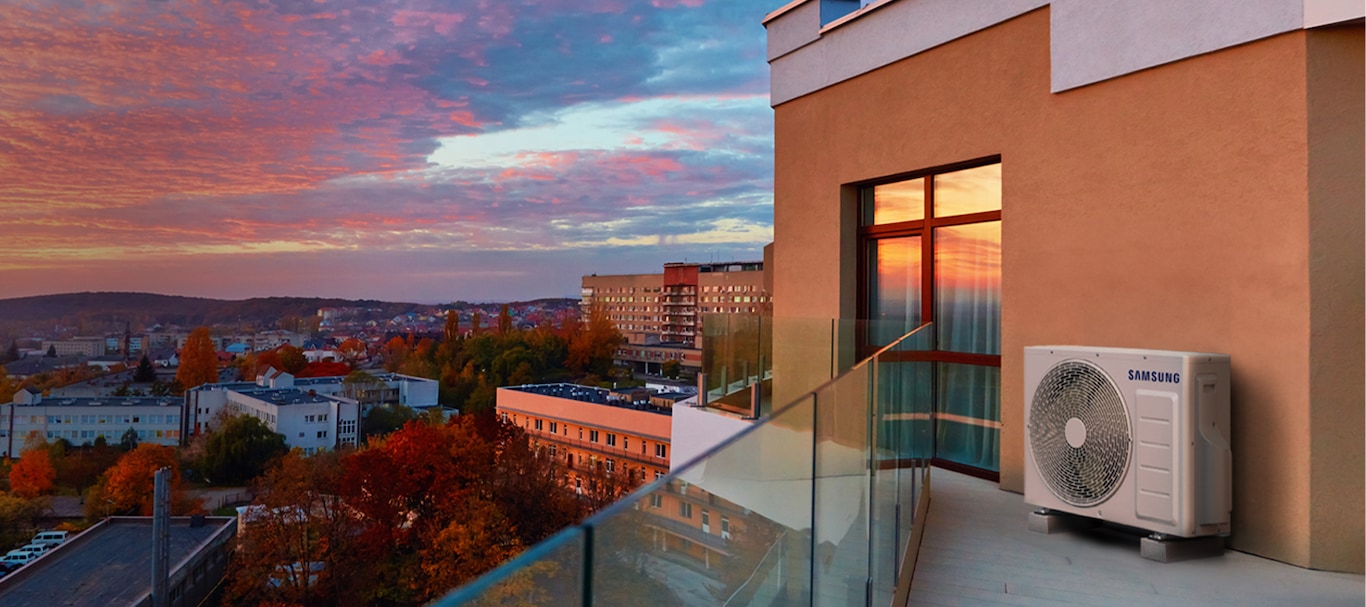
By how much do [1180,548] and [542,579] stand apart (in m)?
4.53

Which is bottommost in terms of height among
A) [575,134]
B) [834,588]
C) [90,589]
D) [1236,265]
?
[90,589]

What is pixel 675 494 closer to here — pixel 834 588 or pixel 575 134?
pixel 834 588

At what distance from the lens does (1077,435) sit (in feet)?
14.5

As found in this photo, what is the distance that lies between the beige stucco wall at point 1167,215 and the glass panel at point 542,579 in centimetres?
489

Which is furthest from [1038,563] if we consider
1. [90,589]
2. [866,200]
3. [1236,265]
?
[90,589]

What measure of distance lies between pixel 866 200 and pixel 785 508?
6.42 meters

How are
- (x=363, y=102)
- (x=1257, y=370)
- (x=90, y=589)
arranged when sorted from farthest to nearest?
(x=363, y=102) < (x=90, y=589) < (x=1257, y=370)

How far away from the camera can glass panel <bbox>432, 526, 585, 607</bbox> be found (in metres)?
0.68

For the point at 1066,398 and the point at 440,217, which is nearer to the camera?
the point at 1066,398

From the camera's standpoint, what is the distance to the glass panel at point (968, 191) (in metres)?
6.51

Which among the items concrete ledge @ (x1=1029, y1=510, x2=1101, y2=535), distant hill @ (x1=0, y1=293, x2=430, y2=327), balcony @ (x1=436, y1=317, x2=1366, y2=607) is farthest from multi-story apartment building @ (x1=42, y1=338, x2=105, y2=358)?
concrete ledge @ (x1=1029, y1=510, x2=1101, y2=535)

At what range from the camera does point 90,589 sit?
3675 cm

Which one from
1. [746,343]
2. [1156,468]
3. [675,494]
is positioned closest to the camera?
[675,494]

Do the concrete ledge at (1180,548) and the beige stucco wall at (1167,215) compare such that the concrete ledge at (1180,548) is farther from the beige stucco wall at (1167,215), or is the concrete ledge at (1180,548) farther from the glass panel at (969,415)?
the glass panel at (969,415)
